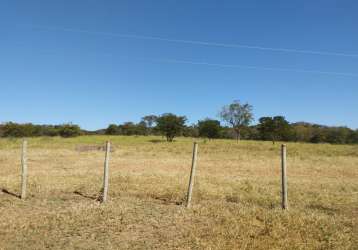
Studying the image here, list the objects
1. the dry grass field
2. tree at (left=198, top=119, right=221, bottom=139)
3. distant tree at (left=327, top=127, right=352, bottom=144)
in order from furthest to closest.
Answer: distant tree at (left=327, top=127, right=352, bottom=144) < tree at (left=198, top=119, right=221, bottom=139) < the dry grass field

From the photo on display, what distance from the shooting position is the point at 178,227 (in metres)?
7.79

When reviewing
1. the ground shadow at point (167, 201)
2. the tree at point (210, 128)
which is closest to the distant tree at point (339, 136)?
the tree at point (210, 128)

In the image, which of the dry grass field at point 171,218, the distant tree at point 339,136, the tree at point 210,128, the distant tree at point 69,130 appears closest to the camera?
the dry grass field at point 171,218

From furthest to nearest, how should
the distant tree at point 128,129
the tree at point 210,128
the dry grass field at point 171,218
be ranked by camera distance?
the distant tree at point 128,129, the tree at point 210,128, the dry grass field at point 171,218

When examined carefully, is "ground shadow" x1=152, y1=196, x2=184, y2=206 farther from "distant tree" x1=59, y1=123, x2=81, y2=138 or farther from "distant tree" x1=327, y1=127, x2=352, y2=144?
"distant tree" x1=327, y1=127, x2=352, y2=144

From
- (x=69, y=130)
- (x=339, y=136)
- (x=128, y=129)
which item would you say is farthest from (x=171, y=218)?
(x=128, y=129)

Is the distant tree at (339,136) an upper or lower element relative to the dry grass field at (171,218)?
upper

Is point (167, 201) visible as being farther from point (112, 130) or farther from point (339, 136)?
point (112, 130)

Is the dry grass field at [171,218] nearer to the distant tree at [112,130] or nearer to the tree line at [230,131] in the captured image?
the tree line at [230,131]

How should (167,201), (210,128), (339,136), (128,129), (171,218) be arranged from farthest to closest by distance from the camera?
(128,129) → (339,136) → (210,128) → (167,201) → (171,218)

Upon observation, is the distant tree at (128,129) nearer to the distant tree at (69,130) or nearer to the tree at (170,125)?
the distant tree at (69,130)

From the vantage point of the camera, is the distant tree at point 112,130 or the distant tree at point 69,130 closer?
the distant tree at point 69,130

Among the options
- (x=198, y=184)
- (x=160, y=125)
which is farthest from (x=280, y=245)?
(x=160, y=125)

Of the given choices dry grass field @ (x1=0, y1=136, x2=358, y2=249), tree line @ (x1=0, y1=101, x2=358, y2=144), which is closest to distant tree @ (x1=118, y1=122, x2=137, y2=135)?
tree line @ (x1=0, y1=101, x2=358, y2=144)
